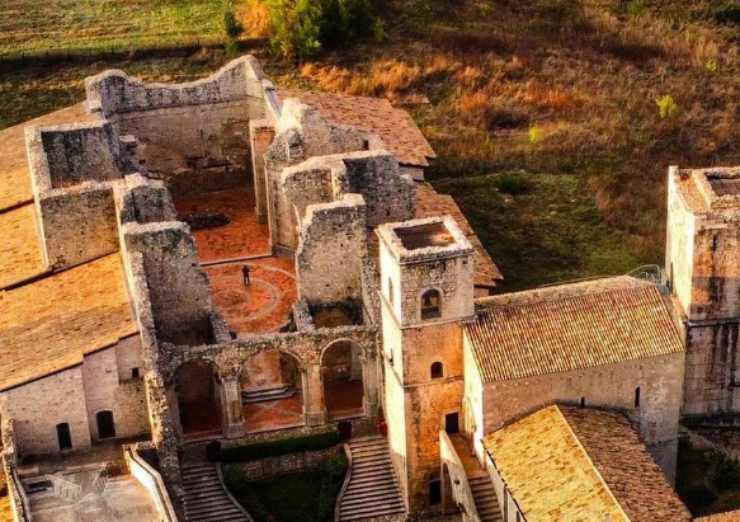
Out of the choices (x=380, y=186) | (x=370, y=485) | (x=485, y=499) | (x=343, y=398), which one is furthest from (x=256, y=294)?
(x=485, y=499)

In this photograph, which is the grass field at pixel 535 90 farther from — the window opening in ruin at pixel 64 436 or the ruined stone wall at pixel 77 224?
the window opening in ruin at pixel 64 436

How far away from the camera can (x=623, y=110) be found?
233 ft

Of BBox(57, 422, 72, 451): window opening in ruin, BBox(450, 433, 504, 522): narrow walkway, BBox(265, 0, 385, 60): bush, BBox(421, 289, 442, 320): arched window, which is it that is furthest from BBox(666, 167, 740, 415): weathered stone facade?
BBox(265, 0, 385, 60): bush

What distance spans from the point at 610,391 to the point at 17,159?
27622 millimetres

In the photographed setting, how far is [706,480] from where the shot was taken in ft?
141

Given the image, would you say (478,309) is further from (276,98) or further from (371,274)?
(276,98)

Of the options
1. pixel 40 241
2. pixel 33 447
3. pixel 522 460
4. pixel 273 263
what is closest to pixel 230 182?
pixel 273 263

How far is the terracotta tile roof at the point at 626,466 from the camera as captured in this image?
36.0 metres

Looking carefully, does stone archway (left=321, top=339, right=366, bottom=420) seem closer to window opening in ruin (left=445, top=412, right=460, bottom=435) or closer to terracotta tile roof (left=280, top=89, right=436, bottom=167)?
window opening in ruin (left=445, top=412, right=460, bottom=435)

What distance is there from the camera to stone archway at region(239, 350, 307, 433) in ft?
145

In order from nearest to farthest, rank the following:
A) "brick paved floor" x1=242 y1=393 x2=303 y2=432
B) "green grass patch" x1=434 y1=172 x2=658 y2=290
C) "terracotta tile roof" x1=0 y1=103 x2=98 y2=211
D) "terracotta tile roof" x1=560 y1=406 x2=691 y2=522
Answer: "terracotta tile roof" x1=560 y1=406 x2=691 y2=522 < "brick paved floor" x1=242 y1=393 x2=303 y2=432 < "terracotta tile roof" x1=0 y1=103 x2=98 y2=211 < "green grass patch" x1=434 y1=172 x2=658 y2=290

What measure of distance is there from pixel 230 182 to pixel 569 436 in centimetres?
2506

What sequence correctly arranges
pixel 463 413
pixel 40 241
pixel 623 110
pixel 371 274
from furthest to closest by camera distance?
Result: pixel 623 110, pixel 40 241, pixel 371 274, pixel 463 413

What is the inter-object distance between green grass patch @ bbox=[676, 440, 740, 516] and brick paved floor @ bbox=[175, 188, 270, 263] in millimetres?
17851
